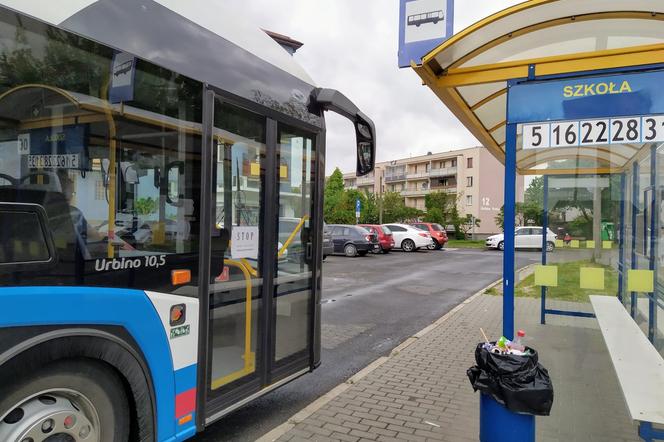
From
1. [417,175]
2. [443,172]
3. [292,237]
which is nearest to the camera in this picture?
[292,237]

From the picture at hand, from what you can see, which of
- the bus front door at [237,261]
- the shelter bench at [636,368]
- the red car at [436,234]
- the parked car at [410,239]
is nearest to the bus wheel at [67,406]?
the bus front door at [237,261]

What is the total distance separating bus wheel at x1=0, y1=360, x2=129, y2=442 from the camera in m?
2.22

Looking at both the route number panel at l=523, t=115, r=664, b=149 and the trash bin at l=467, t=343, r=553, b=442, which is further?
the route number panel at l=523, t=115, r=664, b=149

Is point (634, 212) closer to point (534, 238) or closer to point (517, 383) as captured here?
point (534, 238)

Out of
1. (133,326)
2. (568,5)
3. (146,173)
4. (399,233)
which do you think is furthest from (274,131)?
(399,233)

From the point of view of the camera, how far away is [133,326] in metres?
2.69

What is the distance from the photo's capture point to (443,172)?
77312 mm

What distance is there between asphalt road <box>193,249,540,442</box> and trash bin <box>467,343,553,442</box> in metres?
1.83

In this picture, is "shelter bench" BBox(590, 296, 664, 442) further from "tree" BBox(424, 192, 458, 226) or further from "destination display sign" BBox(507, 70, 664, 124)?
"tree" BBox(424, 192, 458, 226)

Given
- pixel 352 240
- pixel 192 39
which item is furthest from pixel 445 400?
pixel 352 240

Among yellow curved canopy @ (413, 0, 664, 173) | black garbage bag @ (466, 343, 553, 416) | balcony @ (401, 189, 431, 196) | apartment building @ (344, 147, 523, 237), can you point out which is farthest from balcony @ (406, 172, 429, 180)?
black garbage bag @ (466, 343, 553, 416)

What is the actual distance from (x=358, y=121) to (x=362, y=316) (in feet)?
16.5

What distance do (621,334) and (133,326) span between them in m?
4.44

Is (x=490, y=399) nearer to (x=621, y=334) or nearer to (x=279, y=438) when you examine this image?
(x=279, y=438)
